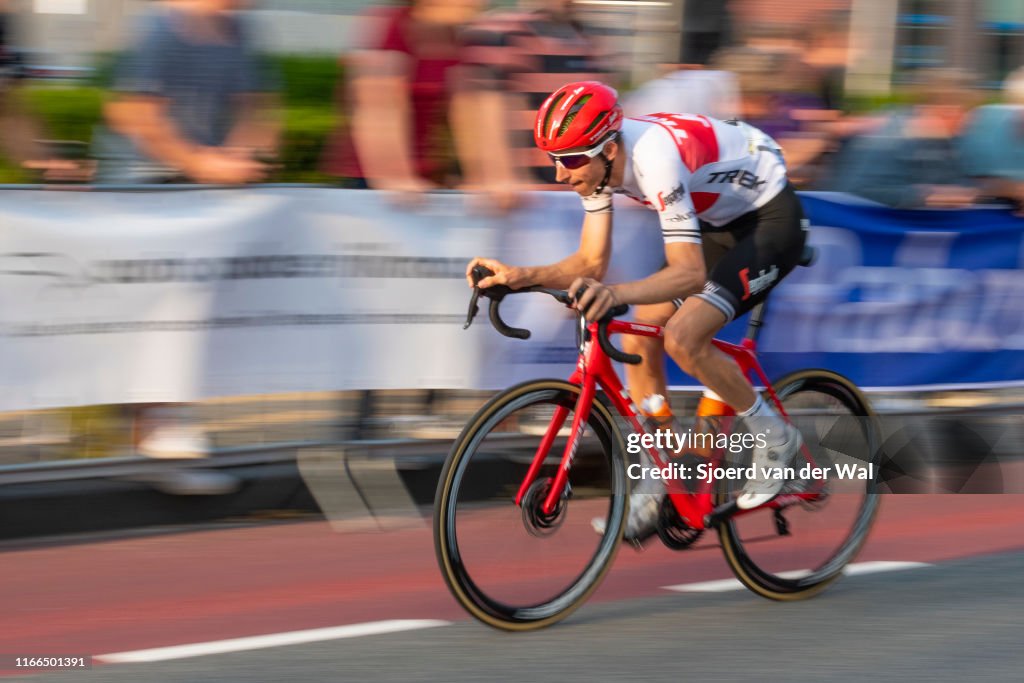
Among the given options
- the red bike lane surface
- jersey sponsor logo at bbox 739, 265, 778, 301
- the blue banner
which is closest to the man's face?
jersey sponsor logo at bbox 739, 265, 778, 301

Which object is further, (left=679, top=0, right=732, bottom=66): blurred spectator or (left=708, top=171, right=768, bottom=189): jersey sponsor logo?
(left=679, top=0, right=732, bottom=66): blurred spectator

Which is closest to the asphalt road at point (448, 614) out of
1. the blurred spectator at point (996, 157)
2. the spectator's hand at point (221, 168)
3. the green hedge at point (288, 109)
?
the spectator's hand at point (221, 168)

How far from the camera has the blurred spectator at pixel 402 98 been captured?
7113 mm

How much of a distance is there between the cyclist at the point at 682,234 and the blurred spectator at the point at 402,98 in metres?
1.80

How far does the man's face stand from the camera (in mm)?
5133

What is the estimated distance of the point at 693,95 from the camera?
7773 millimetres

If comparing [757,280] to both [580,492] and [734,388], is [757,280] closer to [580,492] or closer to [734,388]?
[734,388]

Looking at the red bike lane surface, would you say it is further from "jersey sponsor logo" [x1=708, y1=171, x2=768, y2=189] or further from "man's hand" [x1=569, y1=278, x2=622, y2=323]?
"jersey sponsor logo" [x1=708, y1=171, x2=768, y2=189]

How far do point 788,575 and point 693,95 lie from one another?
288 centimetres

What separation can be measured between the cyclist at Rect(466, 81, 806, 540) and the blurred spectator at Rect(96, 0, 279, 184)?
2205 mm

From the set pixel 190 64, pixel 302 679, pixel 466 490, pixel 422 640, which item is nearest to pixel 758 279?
pixel 466 490

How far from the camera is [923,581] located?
600 cm

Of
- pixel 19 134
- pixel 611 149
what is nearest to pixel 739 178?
pixel 611 149

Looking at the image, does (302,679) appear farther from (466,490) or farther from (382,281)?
(382,281)
